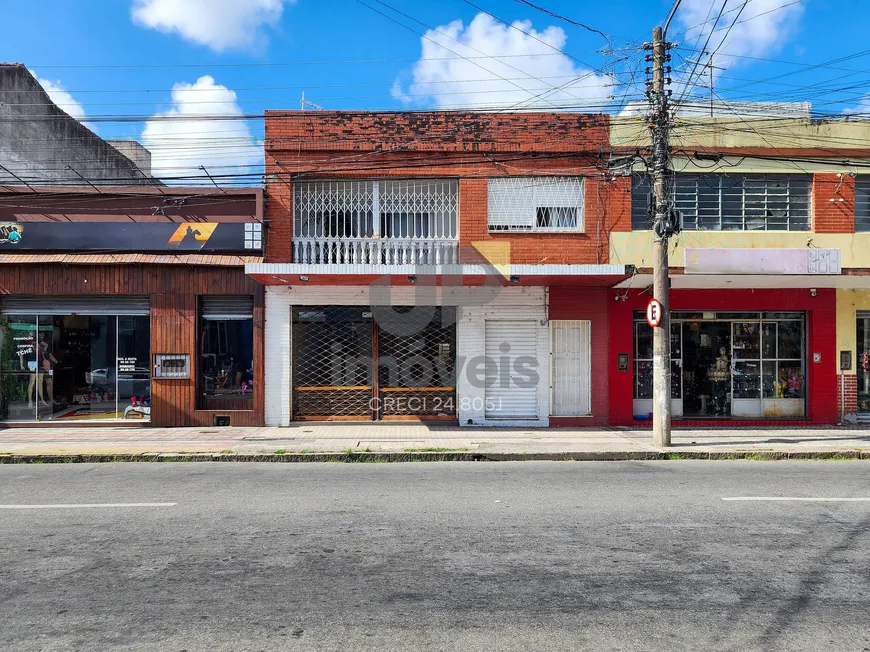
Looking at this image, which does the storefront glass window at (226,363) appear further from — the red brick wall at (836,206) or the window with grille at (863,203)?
the window with grille at (863,203)

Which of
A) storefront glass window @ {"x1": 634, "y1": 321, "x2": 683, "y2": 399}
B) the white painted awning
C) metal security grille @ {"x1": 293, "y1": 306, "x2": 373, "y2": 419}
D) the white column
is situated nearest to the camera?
the white painted awning

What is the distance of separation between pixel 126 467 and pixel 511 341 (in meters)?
7.75

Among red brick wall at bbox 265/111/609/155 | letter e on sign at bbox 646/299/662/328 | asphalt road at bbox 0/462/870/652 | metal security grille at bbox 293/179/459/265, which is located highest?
red brick wall at bbox 265/111/609/155

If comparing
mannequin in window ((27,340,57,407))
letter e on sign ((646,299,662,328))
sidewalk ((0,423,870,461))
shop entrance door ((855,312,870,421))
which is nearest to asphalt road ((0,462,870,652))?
sidewalk ((0,423,870,461))

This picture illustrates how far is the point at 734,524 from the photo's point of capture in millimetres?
6055

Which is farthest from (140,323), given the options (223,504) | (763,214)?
(763,214)

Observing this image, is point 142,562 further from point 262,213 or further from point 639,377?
point 639,377

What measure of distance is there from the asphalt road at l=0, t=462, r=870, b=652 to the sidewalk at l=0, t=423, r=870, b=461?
6.69 feet

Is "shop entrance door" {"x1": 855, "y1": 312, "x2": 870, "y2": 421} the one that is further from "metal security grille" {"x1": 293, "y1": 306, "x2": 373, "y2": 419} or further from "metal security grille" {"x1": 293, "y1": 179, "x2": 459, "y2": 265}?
"metal security grille" {"x1": 293, "y1": 306, "x2": 373, "y2": 419}

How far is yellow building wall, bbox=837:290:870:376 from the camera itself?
44.3 feet

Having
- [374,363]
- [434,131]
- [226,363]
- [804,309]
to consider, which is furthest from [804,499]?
[226,363]

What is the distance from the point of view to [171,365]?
12969 mm

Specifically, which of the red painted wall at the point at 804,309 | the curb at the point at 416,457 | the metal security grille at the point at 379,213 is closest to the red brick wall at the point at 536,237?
the metal security grille at the point at 379,213

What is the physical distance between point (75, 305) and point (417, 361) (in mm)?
7404
